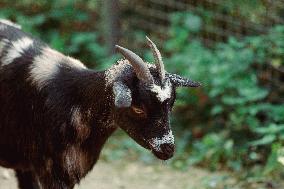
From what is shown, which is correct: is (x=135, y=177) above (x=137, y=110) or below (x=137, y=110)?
below

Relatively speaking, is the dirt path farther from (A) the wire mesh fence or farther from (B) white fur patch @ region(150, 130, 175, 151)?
(B) white fur patch @ region(150, 130, 175, 151)

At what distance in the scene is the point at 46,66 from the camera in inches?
197

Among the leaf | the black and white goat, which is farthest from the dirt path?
the black and white goat

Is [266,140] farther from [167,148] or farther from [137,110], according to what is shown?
[137,110]

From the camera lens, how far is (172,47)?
7.75m

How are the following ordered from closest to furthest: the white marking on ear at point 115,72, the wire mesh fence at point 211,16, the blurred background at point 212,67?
the white marking on ear at point 115,72, the blurred background at point 212,67, the wire mesh fence at point 211,16

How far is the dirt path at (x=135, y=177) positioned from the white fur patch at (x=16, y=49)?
1.58 m

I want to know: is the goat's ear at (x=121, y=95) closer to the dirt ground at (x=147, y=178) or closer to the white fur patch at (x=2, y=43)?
the white fur patch at (x=2, y=43)

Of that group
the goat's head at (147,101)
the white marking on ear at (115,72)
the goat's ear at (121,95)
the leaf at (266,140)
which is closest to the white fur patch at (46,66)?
the white marking on ear at (115,72)

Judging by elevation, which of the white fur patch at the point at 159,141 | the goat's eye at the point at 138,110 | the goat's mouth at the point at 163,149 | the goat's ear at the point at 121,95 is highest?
the goat's ear at the point at 121,95

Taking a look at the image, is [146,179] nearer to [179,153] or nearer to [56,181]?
[179,153]

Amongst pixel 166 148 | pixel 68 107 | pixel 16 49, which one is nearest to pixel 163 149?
pixel 166 148

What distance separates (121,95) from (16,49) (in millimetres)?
1217

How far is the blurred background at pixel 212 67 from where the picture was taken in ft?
21.9
